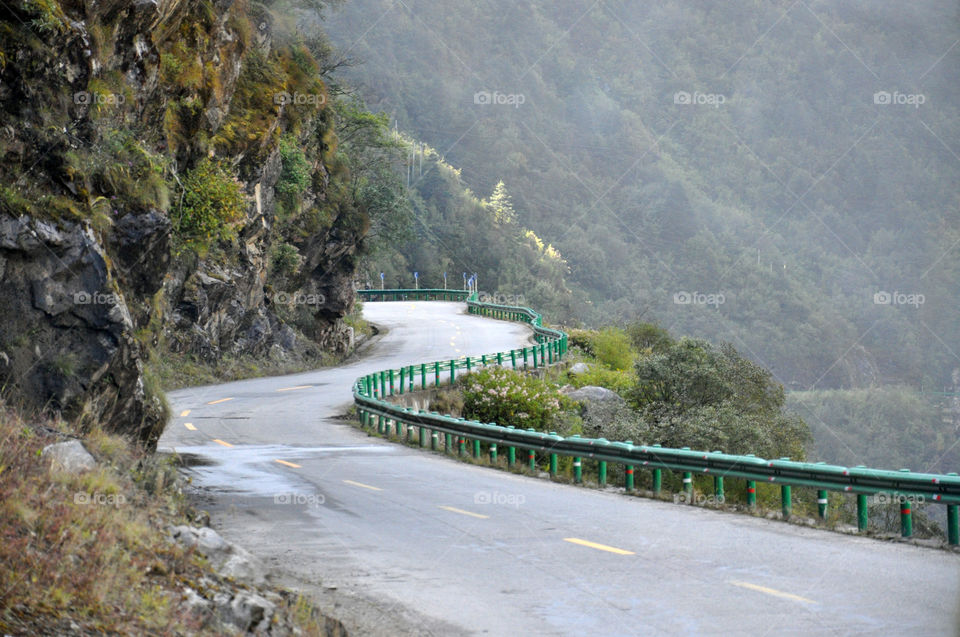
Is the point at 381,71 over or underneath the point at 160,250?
over

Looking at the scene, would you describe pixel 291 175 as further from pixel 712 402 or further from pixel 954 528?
pixel 954 528

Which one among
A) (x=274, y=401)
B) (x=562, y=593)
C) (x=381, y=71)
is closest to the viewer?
(x=562, y=593)

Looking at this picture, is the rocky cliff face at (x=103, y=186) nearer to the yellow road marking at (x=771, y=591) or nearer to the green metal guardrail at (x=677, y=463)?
the green metal guardrail at (x=677, y=463)

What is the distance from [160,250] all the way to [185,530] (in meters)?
8.73

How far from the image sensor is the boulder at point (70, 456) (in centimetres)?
888

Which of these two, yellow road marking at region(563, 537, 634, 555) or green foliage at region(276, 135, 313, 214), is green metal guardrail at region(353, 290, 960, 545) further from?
green foliage at region(276, 135, 313, 214)

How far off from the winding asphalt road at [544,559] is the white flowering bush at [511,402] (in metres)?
10.1

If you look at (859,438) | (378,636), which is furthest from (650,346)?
(859,438)

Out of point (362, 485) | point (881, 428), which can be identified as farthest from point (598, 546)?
point (881, 428)

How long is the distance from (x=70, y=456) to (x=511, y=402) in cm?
1995

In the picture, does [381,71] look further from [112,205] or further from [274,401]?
[112,205]

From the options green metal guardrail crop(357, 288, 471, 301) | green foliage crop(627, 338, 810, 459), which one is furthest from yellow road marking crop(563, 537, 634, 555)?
green metal guardrail crop(357, 288, 471, 301)

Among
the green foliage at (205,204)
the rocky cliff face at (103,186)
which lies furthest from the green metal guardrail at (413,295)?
the green foliage at (205,204)

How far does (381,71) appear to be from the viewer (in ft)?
643
